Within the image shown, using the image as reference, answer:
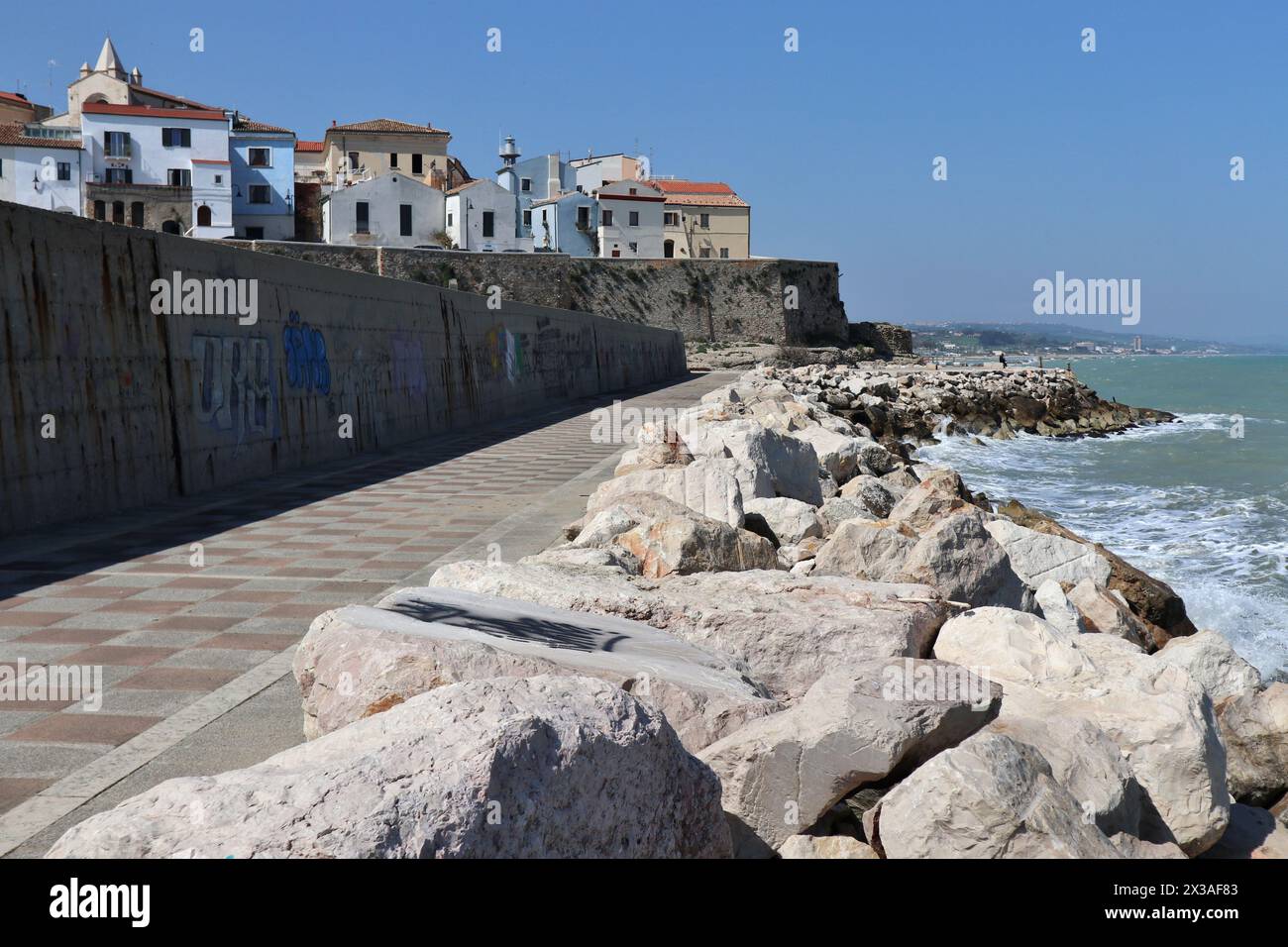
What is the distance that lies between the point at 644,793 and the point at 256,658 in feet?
9.28

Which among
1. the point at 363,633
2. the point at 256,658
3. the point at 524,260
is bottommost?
the point at 256,658

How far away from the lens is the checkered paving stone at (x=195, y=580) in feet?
13.7

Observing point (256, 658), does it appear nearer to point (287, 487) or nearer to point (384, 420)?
point (287, 487)

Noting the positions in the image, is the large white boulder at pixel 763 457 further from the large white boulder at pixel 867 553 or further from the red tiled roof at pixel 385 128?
the red tiled roof at pixel 385 128

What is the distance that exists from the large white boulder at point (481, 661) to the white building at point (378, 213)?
Result: 188ft

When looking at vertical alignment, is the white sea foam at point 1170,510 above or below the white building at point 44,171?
below

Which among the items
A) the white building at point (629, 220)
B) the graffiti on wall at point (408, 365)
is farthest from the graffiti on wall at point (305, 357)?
the white building at point (629, 220)

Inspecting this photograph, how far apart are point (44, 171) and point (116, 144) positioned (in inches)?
142

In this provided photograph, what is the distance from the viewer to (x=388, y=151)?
65.2 meters

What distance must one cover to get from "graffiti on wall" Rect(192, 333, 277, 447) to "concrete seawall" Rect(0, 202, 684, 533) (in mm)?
19

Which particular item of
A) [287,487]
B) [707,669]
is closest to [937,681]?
[707,669]

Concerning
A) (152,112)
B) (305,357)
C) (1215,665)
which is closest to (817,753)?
(1215,665)

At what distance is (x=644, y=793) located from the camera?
8.61ft
